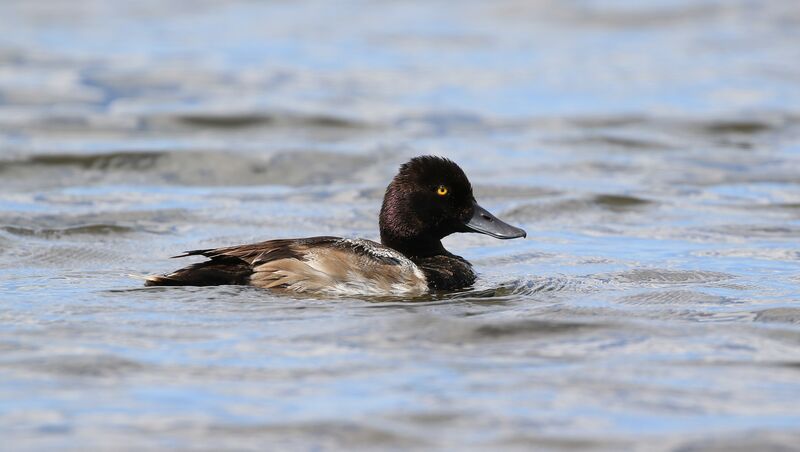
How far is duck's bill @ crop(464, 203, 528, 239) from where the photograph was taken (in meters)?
10.3

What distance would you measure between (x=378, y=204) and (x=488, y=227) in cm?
395

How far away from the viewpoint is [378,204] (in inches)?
558

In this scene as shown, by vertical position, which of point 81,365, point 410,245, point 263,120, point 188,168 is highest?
point 263,120

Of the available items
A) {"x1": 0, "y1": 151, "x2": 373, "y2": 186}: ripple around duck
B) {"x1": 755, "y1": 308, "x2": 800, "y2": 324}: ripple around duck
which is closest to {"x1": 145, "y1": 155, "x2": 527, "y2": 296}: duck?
{"x1": 755, "y1": 308, "x2": 800, "y2": 324}: ripple around duck

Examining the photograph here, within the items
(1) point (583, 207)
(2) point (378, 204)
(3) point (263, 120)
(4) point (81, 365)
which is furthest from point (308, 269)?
(3) point (263, 120)

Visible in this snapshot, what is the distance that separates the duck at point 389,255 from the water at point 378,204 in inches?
7.1

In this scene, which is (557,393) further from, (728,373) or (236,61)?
(236,61)

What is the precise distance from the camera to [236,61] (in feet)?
74.6

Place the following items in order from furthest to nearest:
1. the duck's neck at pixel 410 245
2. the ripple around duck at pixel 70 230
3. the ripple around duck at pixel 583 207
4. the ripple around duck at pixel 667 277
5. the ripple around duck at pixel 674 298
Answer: the ripple around duck at pixel 583 207 < the ripple around duck at pixel 70 230 < the ripple around duck at pixel 667 277 < the duck's neck at pixel 410 245 < the ripple around duck at pixel 674 298

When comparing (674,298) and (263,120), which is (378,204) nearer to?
(263,120)

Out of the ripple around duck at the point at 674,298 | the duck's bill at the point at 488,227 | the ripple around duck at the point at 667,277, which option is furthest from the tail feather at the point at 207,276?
the ripple around duck at the point at 667,277

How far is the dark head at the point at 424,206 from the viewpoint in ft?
32.9

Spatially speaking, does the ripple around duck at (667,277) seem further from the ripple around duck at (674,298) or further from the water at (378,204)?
the ripple around duck at (674,298)

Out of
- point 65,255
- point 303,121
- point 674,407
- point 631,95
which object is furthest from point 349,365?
point 631,95
